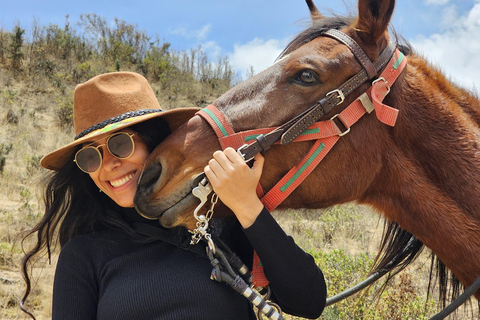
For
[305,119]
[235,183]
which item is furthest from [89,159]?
[305,119]

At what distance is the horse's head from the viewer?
174 centimetres

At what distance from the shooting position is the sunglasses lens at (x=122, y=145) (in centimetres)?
192

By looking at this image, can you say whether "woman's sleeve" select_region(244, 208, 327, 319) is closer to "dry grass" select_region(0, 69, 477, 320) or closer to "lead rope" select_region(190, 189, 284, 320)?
"lead rope" select_region(190, 189, 284, 320)

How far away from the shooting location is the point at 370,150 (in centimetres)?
188

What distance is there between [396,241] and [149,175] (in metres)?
1.50

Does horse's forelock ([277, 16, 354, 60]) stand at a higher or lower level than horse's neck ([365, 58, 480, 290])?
higher

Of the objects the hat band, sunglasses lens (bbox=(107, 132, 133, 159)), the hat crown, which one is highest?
the hat crown

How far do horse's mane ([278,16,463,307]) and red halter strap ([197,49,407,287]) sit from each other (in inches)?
17.2

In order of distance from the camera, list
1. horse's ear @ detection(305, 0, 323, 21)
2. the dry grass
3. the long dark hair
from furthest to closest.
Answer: the dry grass, horse's ear @ detection(305, 0, 323, 21), the long dark hair

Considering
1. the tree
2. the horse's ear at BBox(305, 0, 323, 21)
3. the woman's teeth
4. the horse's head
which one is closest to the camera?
the horse's head

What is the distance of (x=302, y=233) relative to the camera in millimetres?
6578

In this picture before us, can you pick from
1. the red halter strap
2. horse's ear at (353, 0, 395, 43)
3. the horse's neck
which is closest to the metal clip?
the red halter strap

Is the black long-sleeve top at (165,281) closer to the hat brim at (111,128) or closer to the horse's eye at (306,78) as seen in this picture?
the hat brim at (111,128)

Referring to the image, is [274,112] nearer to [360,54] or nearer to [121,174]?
[360,54]
